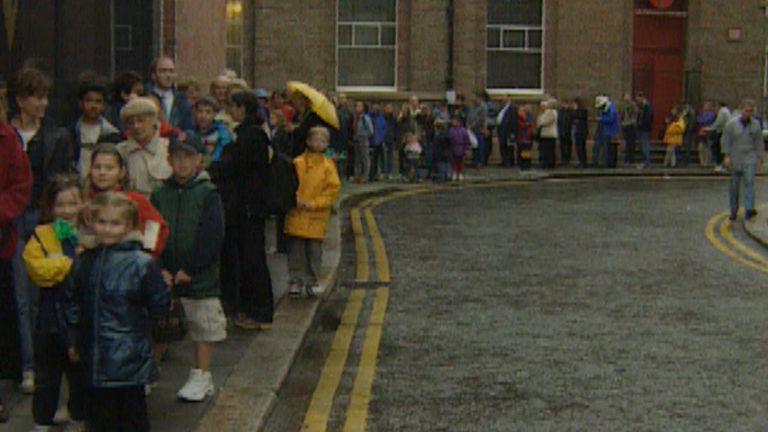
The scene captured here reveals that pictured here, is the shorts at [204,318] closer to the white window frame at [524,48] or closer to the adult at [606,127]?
the adult at [606,127]

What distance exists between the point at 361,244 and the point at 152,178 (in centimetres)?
821

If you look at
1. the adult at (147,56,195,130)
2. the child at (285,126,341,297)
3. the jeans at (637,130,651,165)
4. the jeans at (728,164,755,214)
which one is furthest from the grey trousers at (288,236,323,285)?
the jeans at (637,130,651,165)

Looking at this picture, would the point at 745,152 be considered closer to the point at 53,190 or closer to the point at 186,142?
the point at 186,142

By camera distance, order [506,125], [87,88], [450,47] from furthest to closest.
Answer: [450,47] → [506,125] → [87,88]

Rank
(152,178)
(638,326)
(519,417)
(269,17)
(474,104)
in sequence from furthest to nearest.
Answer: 1. (269,17)
2. (474,104)
3. (638,326)
4. (152,178)
5. (519,417)

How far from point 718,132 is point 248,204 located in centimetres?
2517

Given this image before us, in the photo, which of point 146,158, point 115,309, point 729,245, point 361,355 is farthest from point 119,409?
point 729,245

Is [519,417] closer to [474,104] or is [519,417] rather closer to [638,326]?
[638,326]

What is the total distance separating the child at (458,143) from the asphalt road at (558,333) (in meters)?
8.72

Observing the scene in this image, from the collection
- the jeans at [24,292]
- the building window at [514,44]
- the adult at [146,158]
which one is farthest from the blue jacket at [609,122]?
the jeans at [24,292]

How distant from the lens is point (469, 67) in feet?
114

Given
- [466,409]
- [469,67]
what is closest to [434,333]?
[466,409]

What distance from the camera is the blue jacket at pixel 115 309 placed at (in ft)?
20.3

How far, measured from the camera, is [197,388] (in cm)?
789
